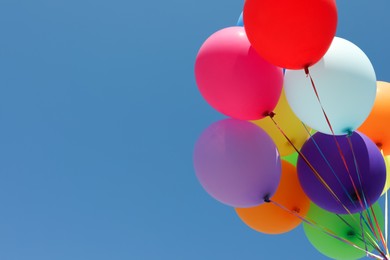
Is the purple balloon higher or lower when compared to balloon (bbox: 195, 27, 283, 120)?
lower

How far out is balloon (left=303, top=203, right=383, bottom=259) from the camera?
13.1 feet

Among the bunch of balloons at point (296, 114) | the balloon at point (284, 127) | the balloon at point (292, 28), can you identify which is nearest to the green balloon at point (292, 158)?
the balloon at point (284, 127)

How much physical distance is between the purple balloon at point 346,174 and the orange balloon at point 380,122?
477 millimetres

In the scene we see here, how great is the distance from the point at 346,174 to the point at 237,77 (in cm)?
123

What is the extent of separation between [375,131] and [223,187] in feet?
5.43

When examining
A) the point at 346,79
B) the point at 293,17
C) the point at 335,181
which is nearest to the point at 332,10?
the point at 293,17

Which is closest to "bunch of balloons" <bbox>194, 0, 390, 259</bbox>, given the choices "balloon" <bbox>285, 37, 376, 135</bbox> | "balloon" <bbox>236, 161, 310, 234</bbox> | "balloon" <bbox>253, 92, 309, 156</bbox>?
"balloon" <bbox>285, 37, 376, 135</bbox>

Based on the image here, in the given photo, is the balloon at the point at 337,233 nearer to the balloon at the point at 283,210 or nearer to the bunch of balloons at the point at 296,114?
the bunch of balloons at the point at 296,114

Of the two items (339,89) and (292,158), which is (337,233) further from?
(339,89)

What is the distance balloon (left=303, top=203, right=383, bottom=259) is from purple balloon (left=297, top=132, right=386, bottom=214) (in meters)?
0.41

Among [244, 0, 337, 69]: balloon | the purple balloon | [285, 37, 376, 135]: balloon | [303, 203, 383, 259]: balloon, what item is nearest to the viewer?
[244, 0, 337, 69]: balloon

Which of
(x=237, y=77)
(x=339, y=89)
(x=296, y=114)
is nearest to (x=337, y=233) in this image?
(x=296, y=114)

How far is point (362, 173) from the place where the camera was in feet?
11.6

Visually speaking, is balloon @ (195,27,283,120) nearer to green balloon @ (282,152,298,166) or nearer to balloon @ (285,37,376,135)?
balloon @ (285,37,376,135)
